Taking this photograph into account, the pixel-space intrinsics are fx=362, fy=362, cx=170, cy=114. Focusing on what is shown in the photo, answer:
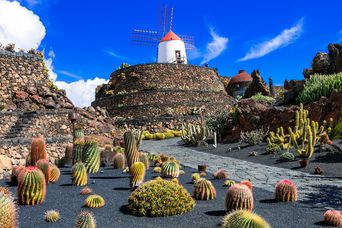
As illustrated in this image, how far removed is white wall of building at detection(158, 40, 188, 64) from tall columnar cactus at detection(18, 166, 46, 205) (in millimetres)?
40612

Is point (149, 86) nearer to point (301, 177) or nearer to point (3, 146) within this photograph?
point (3, 146)

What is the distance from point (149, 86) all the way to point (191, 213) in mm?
31413

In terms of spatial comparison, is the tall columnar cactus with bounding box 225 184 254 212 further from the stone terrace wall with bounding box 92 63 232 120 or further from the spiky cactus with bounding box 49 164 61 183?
the stone terrace wall with bounding box 92 63 232 120

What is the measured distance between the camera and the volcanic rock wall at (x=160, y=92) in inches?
1347

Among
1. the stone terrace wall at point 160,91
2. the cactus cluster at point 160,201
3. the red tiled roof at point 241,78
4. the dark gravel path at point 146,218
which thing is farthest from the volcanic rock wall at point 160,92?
the cactus cluster at point 160,201

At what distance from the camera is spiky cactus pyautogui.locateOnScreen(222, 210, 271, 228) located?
482 cm

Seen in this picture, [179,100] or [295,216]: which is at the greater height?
[179,100]

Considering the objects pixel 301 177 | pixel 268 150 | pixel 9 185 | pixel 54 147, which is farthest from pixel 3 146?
pixel 301 177

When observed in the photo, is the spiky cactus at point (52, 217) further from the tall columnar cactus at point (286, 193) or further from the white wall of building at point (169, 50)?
the white wall of building at point (169, 50)

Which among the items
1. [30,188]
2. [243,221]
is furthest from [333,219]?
[30,188]

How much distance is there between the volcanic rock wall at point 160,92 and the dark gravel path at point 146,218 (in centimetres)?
2377

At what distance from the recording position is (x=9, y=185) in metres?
9.34

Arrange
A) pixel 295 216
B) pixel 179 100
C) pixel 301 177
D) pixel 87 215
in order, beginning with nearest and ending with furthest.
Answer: pixel 87 215 < pixel 295 216 < pixel 301 177 < pixel 179 100

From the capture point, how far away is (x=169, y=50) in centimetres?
4750
